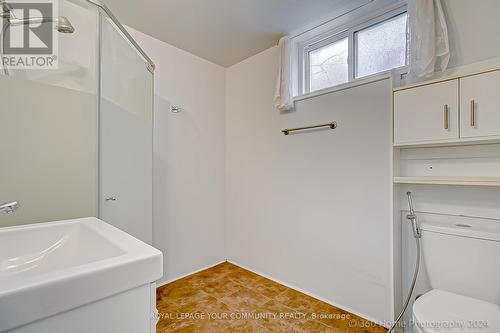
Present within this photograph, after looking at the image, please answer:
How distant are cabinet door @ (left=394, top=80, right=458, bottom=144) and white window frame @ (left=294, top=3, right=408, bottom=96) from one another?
275mm

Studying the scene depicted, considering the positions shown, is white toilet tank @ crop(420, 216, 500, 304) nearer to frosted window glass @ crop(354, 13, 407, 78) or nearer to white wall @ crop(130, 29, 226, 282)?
frosted window glass @ crop(354, 13, 407, 78)

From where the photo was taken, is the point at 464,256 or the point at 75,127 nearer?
the point at 464,256

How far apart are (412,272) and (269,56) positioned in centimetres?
215

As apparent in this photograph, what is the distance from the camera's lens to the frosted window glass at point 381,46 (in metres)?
1.64

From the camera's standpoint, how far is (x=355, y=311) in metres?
1.75

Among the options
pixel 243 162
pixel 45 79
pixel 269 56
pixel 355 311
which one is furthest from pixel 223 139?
pixel 355 311

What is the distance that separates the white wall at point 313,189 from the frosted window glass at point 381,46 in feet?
0.74

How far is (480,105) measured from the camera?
45.4 inches

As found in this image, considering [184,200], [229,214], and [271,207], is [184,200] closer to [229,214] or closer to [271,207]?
[229,214]

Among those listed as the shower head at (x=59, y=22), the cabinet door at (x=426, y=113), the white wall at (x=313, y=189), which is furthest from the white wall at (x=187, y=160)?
the cabinet door at (x=426, y=113)

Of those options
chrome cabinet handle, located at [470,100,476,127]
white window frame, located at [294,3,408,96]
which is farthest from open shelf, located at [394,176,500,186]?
white window frame, located at [294,3,408,96]

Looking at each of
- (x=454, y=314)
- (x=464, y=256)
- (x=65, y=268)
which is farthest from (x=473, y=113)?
(x=65, y=268)

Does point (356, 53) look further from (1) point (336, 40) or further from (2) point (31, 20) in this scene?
(2) point (31, 20)

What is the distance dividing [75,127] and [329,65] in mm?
1974
